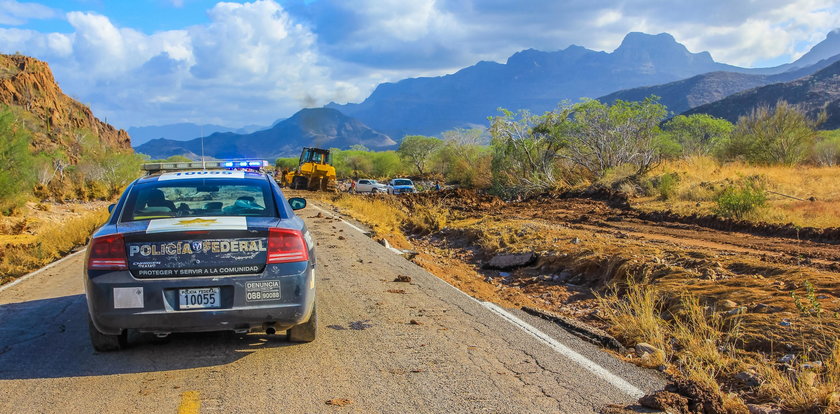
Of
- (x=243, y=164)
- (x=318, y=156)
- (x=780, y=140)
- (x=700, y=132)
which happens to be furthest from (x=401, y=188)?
(x=243, y=164)

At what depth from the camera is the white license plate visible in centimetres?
471

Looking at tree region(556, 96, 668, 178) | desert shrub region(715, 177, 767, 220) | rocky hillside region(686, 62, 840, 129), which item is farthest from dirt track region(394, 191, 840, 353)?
rocky hillside region(686, 62, 840, 129)

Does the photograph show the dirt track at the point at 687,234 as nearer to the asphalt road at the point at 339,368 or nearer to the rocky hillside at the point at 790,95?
the asphalt road at the point at 339,368

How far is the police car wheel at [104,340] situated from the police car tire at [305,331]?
4.55ft

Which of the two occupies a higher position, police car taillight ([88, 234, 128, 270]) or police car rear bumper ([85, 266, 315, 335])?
police car taillight ([88, 234, 128, 270])

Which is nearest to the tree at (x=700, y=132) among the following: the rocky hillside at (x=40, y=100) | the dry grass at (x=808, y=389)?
the dry grass at (x=808, y=389)

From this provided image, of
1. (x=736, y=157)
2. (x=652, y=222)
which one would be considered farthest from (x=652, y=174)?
(x=736, y=157)

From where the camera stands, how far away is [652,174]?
25375 millimetres

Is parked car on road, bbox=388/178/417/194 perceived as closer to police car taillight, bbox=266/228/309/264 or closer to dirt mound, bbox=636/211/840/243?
dirt mound, bbox=636/211/840/243

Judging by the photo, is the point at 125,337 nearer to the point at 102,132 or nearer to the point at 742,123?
the point at 742,123

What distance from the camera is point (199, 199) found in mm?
6074

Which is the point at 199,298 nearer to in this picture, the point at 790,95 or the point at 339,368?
the point at 339,368

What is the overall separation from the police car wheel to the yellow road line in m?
1.16

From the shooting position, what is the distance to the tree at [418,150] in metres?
87.5
